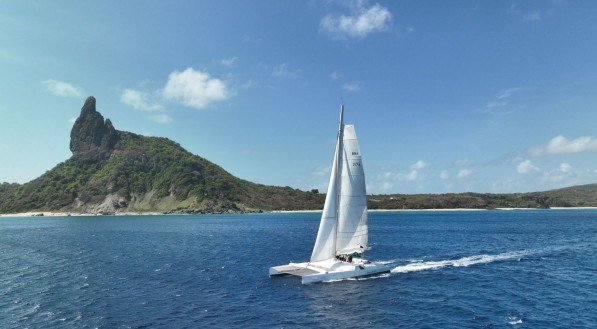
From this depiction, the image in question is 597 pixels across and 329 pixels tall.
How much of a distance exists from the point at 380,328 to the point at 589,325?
18.4m

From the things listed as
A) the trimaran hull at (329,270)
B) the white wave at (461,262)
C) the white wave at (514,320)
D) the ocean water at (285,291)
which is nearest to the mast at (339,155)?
the trimaran hull at (329,270)

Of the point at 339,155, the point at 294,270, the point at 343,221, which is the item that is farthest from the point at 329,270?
the point at 339,155

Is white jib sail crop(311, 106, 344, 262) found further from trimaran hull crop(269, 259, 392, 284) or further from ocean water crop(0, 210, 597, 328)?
ocean water crop(0, 210, 597, 328)

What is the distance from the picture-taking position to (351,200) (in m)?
52.4

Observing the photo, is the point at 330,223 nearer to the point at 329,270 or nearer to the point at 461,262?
the point at 329,270

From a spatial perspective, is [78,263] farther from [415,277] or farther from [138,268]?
[415,277]

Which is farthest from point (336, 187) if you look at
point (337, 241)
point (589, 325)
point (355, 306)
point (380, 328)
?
point (589, 325)

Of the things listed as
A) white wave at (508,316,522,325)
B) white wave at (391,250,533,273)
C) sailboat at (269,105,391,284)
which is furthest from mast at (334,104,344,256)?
white wave at (508,316,522,325)

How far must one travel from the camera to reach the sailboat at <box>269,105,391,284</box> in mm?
50938

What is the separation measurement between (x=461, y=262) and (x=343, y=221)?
2626cm

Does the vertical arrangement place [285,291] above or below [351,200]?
below

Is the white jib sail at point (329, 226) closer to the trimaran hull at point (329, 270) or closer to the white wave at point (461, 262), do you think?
the trimaran hull at point (329, 270)

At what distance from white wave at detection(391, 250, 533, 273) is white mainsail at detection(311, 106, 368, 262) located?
10.3 m

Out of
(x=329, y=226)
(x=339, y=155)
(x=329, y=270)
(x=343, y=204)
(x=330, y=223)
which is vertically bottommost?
(x=329, y=270)
